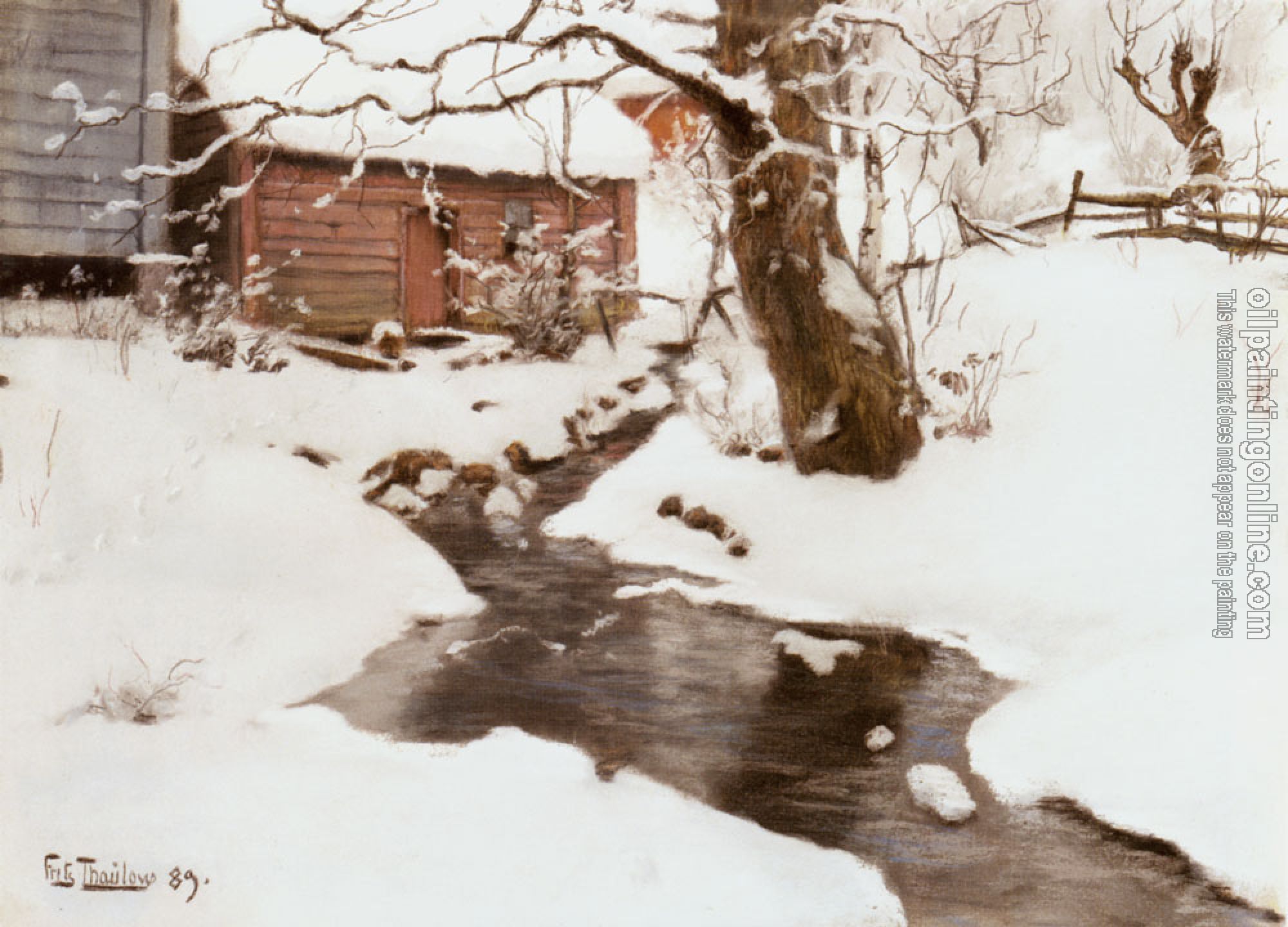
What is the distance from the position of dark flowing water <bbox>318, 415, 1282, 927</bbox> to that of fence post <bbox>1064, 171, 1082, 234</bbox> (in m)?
1.53

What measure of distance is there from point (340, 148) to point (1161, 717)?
3.13 meters

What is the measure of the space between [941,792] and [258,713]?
1.96 metres

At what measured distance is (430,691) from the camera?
2.67 meters

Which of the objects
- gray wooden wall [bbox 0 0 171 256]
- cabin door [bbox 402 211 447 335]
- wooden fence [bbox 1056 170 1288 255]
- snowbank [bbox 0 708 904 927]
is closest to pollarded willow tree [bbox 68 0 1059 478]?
gray wooden wall [bbox 0 0 171 256]

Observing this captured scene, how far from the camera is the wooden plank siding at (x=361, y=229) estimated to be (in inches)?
120

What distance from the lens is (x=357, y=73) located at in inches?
113

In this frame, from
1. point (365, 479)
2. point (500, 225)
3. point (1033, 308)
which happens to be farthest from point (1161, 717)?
point (500, 225)

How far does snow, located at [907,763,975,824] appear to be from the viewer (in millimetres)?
2428

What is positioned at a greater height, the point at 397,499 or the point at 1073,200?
the point at 1073,200

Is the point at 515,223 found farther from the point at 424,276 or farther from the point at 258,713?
the point at 258,713

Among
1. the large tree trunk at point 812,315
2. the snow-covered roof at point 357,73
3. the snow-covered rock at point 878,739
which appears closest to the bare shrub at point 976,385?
the large tree trunk at point 812,315

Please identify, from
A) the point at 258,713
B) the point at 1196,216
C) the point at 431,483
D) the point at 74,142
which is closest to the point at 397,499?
the point at 431,483

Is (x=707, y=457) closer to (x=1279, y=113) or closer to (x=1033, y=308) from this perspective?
(x=1033, y=308)

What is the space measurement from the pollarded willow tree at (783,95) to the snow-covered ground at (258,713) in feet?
2.89
